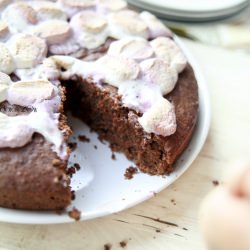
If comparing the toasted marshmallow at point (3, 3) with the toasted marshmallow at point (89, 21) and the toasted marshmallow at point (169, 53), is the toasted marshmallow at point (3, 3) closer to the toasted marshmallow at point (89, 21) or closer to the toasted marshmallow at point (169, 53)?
the toasted marshmallow at point (89, 21)

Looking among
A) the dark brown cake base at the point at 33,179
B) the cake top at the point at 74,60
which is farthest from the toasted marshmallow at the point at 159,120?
the dark brown cake base at the point at 33,179

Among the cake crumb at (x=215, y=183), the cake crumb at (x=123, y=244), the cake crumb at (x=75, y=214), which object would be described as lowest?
the cake crumb at (x=215, y=183)

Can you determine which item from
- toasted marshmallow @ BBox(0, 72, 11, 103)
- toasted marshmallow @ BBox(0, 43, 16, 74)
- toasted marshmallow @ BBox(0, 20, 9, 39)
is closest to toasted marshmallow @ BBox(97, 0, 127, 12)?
toasted marshmallow @ BBox(0, 20, 9, 39)

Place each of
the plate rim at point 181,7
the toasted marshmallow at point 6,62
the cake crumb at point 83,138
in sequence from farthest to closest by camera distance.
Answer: the plate rim at point 181,7 → the cake crumb at point 83,138 → the toasted marshmallow at point 6,62

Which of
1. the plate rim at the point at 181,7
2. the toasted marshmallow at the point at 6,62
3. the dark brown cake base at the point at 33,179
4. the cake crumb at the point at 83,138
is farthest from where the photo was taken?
the plate rim at the point at 181,7

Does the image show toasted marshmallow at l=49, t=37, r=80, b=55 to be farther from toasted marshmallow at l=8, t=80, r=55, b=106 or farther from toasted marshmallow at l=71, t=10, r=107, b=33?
toasted marshmallow at l=8, t=80, r=55, b=106

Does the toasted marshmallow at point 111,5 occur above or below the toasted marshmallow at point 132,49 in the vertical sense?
above

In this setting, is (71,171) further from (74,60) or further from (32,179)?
(74,60)

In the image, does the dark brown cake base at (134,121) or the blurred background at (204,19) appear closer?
the dark brown cake base at (134,121)
